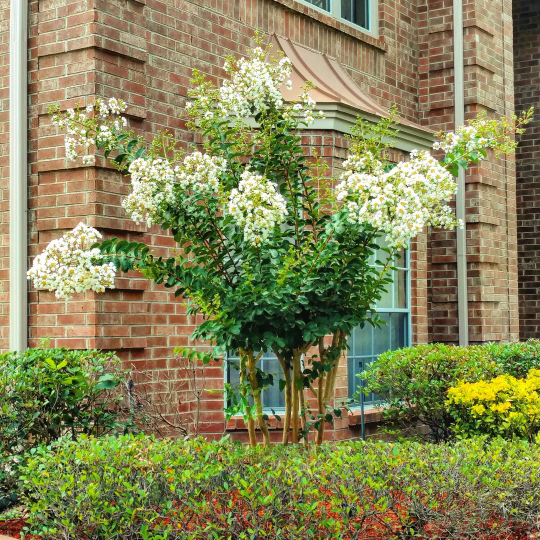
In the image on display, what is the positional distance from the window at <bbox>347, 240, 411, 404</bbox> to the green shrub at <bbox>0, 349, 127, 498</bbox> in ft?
12.3

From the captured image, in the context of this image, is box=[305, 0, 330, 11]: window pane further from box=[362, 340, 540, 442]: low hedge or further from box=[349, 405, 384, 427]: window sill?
box=[349, 405, 384, 427]: window sill

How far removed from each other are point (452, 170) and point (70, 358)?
2882 millimetres

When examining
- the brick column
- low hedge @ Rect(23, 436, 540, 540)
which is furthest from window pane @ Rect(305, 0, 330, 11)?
low hedge @ Rect(23, 436, 540, 540)

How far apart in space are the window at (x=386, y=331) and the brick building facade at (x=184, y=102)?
5 cm

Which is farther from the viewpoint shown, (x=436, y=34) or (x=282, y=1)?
(x=436, y=34)

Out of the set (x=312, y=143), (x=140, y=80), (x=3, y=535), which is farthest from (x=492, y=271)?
(x=3, y=535)

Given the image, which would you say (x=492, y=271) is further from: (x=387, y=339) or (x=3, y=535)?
(x=3, y=535)

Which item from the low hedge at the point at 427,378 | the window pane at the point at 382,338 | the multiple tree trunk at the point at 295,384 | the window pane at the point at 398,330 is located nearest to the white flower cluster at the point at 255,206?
the multiple tree trunk at the point at 295,384

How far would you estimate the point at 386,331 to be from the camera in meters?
9.79

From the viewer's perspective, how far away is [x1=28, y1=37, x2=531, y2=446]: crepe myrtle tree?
476cm

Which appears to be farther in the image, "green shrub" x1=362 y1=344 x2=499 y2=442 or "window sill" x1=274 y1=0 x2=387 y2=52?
"window sill" x1=274 y1=0 x2=387 y2=52

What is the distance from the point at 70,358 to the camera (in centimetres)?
Result: 588

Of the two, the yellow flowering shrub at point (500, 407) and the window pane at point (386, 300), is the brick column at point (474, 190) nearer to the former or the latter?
the window pane at point (386, 300)

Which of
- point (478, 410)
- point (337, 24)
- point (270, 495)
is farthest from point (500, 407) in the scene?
point (337, 24)
